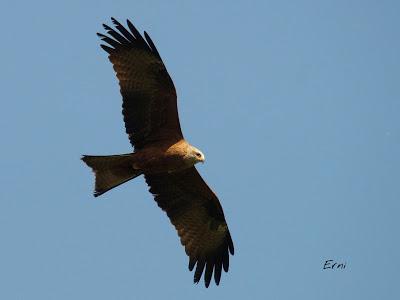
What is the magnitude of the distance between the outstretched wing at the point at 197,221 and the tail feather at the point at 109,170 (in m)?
0.95

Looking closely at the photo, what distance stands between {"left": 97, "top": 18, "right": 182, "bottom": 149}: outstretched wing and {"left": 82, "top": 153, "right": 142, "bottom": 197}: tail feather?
634 mm

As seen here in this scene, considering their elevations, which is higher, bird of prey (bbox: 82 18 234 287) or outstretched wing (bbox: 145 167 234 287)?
bird of prey (bbox: 82 18 234 287)

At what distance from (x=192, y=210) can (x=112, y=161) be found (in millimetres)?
2000

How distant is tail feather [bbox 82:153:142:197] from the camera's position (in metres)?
11.7

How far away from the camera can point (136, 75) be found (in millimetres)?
11992

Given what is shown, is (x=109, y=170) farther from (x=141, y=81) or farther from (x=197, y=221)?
(x=197, y=221)

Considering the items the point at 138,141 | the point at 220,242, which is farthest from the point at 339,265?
the point at 138,141

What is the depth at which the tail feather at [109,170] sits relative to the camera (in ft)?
38.3

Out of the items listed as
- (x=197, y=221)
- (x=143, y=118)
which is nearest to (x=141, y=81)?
(x=143, y=118)

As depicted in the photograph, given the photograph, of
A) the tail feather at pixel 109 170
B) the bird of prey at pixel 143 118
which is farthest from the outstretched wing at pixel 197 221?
the tail feather at pixel 109 170

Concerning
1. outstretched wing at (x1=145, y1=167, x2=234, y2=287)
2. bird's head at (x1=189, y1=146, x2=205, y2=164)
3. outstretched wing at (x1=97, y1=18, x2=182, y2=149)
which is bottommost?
outstretched wing at (x1=145, y1=167, x2=234, y2=287)

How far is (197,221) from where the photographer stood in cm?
1316

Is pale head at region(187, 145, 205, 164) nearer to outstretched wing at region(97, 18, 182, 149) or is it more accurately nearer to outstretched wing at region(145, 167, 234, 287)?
outstretched wing at region(97, 18, 182, 149)

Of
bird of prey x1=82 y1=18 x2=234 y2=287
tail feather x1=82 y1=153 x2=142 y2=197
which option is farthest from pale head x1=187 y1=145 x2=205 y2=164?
tail feather x1=82 y1=153 x2=142 y2=197
